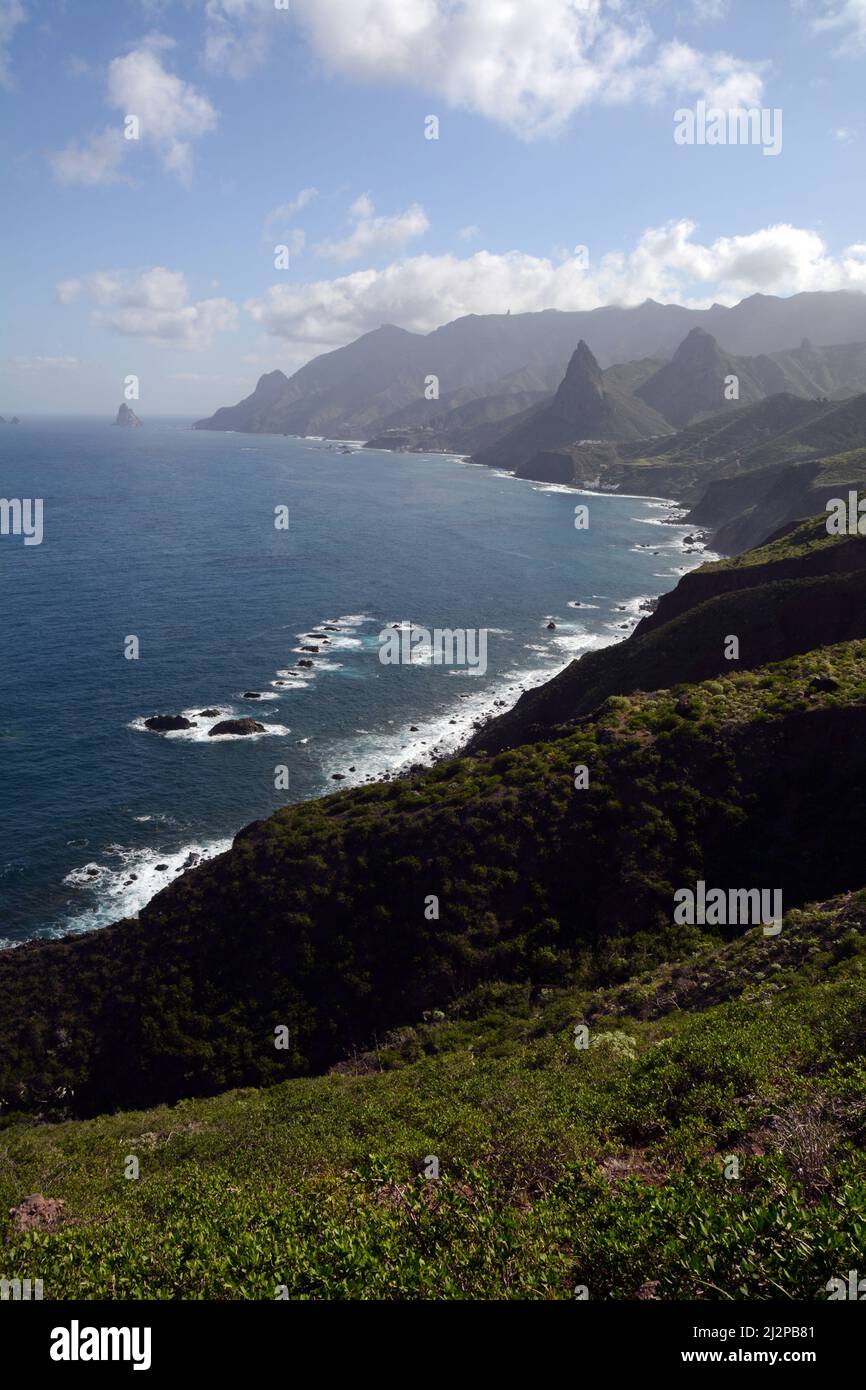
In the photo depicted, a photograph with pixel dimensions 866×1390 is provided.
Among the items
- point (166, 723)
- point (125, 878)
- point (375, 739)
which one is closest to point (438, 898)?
point (125, 878)

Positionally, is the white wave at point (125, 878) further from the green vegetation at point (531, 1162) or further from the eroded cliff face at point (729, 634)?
the eroded cliff face at point (729, 634)

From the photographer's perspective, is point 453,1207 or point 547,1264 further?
point 453,1207

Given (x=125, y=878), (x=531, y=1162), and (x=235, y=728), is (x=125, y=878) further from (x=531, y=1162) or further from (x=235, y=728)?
(x=531, y=1162)

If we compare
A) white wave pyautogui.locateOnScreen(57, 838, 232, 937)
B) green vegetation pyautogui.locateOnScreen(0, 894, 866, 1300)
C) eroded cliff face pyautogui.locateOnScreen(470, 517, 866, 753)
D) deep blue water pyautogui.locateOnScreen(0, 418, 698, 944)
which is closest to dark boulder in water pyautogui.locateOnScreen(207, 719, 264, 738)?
deep blue water pyautogui.locateOnScreen(0, 418, 698, 944)

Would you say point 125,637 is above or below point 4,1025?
above
